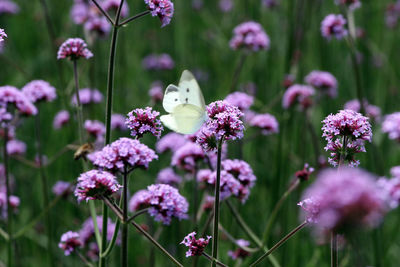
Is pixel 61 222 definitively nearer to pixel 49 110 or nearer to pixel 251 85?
pixel 49 110

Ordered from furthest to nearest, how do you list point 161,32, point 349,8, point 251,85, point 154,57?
point 161,32 → point 154,57 → point 251,85 → point 349,8

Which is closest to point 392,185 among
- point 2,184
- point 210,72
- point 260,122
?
point 260,122

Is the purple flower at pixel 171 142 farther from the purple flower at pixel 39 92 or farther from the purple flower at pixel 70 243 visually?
the purple flower at pixel 70 243

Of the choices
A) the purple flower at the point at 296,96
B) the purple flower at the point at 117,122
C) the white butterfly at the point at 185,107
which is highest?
the purple flower at the point at 296,96

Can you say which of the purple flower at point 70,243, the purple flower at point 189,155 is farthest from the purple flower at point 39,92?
the purple flower at point 70,243

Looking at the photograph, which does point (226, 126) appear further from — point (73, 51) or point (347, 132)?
point (73, 51)

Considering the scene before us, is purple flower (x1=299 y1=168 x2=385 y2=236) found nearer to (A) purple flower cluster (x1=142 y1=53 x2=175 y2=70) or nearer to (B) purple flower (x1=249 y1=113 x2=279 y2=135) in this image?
(B) purple flower (x1=249 y1=113 x2=279 y2=135)

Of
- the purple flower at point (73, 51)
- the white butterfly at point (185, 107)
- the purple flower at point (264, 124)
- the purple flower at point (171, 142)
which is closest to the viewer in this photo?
the white butterfly at point (185, 107)
